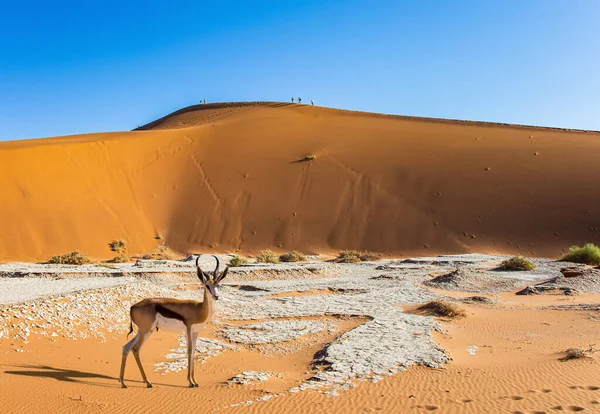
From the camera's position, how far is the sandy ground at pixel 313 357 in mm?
5391

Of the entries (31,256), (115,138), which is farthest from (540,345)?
(115,138)

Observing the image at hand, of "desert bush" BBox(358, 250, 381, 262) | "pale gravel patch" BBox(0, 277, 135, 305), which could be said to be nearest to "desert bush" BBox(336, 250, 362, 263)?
"desert bush" BBox(358, 250, 381, 262)

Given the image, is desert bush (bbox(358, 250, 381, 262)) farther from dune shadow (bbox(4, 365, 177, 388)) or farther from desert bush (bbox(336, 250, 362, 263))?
dune shadow (bbox(4, 365, 177, 388))

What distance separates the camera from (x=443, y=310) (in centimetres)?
1095

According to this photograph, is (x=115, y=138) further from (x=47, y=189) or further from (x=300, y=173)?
(x=300, y=173)

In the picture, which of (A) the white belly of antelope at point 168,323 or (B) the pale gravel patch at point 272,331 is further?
(B) the pale gravel patch at point 272,331

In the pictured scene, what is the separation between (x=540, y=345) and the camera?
842cm

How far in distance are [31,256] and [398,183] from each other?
21798 millimetres

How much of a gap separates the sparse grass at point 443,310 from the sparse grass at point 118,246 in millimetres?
18515

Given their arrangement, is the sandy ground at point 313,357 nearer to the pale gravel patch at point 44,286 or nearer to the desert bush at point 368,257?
the pale gravel patch at point 44,286

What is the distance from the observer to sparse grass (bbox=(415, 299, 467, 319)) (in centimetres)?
1080

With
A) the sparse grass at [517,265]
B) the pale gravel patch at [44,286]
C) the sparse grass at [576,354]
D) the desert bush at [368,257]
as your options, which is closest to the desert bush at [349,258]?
the desert bush at [368,257]

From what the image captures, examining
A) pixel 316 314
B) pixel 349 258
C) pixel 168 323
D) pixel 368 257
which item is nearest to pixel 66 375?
pixel 168 323

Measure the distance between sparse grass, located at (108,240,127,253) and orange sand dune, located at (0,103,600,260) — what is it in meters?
0.35
